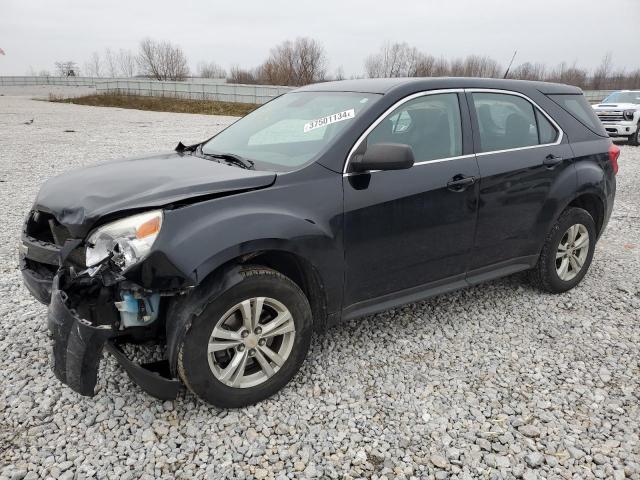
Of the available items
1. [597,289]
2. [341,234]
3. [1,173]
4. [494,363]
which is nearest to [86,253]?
[341,234]

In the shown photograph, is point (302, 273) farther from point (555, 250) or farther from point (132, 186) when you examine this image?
point (555, 250)

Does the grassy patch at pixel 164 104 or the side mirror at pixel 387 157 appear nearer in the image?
the side mirror at pixel 387 157

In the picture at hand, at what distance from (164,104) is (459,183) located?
32348mm

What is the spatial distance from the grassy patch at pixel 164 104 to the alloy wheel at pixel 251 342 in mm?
26092

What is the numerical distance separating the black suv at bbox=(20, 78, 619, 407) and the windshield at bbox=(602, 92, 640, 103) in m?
14.1

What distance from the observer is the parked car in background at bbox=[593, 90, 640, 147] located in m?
14.7

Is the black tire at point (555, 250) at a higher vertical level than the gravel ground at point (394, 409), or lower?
higher

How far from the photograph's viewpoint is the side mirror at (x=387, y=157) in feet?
9.25


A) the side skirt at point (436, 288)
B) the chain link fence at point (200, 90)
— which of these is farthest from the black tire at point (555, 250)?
the chain link fence at point (200, 90)

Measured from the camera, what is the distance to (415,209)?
316 cm

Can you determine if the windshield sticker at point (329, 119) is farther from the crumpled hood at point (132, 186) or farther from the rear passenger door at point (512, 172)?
the rear passenger door at point (512, 172)

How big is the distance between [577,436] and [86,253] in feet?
8.97

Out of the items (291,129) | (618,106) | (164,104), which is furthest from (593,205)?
(164,104)

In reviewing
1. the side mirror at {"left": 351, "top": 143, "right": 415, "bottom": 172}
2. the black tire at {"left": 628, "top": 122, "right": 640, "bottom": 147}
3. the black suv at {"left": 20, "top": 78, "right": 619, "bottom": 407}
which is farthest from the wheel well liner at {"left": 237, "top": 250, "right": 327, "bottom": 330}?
the black tire at {"left": 628, "top": 122, "right": 640, "bottom": 147}
